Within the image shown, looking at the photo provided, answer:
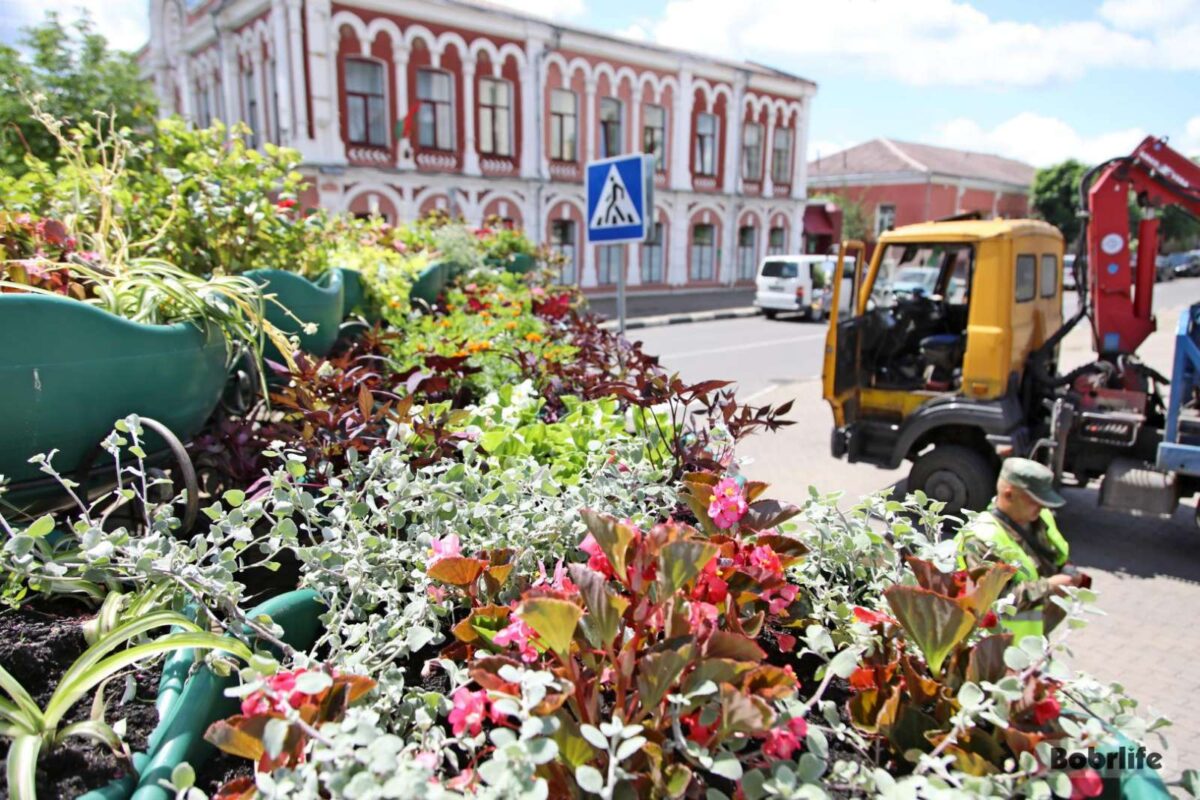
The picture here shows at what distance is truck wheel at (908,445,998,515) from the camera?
572 cm

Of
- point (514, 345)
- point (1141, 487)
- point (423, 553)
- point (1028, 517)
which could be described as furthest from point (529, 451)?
point (1141, 487)

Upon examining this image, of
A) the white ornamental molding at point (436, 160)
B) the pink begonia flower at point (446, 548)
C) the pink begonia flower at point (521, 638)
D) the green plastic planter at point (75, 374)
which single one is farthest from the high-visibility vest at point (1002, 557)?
the white ornamental molding at point (436, 160)

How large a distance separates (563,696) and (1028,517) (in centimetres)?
301

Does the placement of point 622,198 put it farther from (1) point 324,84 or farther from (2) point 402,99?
(2) point 402,99

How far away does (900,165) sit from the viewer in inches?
1475

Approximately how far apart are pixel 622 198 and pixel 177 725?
471 centimetres

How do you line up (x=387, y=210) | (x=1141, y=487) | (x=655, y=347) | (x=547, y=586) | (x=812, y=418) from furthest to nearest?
(x=387, y=210) < (x=655, y=347) < (x=812, y=418) < (x=1141, y=487) < (x=547, y=586)

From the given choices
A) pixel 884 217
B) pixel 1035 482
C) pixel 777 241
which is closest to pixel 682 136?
pixel 777 241

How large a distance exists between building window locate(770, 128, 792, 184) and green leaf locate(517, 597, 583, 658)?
2803 cm

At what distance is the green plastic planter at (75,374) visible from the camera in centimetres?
175

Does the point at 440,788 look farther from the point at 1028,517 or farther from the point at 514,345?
the point at 1028,517

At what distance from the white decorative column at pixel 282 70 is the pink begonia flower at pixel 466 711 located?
18.8 m

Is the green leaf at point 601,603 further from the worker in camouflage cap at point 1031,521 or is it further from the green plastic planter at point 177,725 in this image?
the worker in camouflage cap at point 1031,521

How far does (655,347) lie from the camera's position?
15.5 meters
